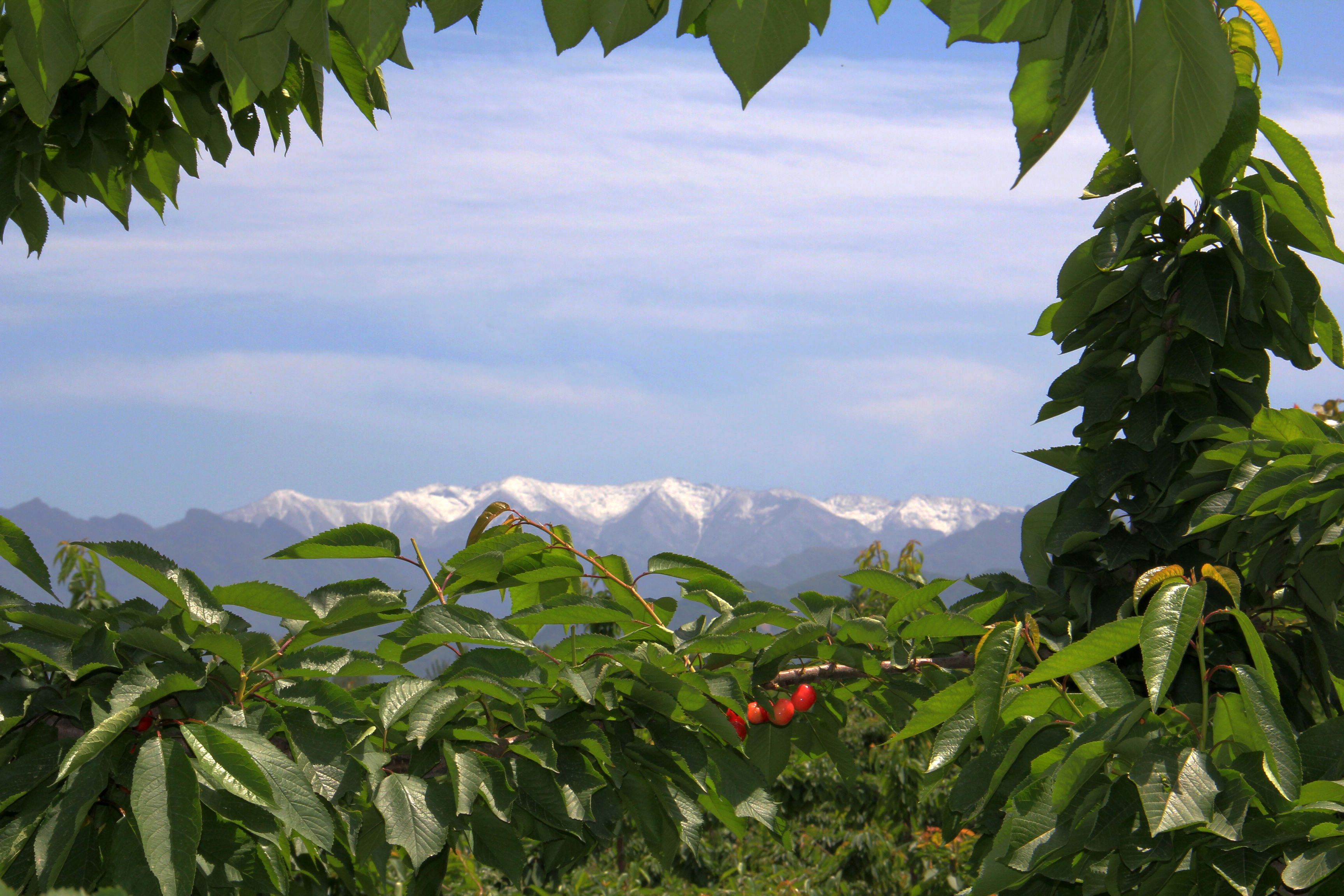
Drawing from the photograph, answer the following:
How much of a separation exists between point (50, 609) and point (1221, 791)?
1.92 m

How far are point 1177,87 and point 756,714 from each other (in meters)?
1.56

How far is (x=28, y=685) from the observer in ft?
5.28

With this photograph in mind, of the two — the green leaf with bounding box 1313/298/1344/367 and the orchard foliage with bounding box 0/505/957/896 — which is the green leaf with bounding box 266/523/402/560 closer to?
the orchard foliage with bounding box 0/505/957/896

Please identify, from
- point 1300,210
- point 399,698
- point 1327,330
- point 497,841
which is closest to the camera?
point 399,698

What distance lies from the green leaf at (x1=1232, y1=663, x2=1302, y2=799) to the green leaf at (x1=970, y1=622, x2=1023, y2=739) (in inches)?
13.0

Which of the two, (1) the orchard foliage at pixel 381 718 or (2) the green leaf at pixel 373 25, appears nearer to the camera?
(2) the green leaf at pixel 373 25

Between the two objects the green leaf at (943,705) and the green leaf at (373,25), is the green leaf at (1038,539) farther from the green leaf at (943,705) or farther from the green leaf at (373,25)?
the green leaf at (373,25)

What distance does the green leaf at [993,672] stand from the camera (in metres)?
1.54

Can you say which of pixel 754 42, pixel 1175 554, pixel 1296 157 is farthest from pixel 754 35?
pixel 1175 554

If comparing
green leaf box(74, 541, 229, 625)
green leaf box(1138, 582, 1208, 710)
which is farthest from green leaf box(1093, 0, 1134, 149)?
green leaf box(74, 541, 229, 625)

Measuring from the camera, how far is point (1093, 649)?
58.8 inches

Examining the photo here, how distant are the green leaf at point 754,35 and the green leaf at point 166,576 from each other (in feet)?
3.84

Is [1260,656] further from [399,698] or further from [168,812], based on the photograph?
[168,812]

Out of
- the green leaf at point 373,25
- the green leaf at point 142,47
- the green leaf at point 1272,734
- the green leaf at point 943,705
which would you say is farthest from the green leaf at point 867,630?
the green leaf at point 142,47
